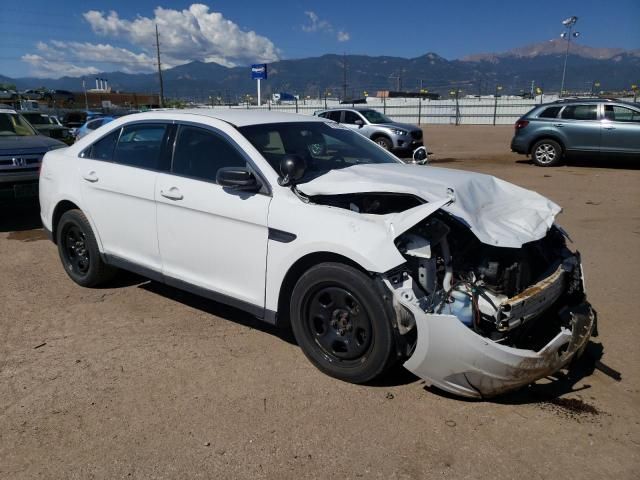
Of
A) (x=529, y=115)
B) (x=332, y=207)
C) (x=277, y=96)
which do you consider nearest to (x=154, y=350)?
(x=332, y=207)

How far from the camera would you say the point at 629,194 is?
1001 centimetres

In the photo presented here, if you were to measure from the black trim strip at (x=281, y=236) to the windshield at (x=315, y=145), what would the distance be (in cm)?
46

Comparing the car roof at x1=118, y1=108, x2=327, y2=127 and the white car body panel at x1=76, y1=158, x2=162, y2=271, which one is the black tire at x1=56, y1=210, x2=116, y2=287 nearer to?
the white car body panel at x1=76, y1=158, x2=162, y2=271

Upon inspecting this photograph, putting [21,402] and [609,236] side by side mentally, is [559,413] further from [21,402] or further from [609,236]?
[609,236]

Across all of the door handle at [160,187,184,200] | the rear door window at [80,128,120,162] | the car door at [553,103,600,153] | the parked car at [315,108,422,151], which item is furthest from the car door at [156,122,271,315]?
the parked car at [315,108,422,151]

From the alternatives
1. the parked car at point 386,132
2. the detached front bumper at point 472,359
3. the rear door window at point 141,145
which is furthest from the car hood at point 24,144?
the parked car at point 386,132

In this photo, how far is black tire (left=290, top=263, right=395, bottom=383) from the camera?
10.0 feet

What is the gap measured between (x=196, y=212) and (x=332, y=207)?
3.75ft

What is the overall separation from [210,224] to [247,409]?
4.52 ft

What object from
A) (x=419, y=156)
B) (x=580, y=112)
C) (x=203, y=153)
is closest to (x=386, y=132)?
(x=580, y=112)

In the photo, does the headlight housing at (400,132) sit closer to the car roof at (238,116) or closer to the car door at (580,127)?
the car door at (580,127)

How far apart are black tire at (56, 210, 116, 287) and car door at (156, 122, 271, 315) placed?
3.46 feet

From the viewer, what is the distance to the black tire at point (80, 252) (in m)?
4.86

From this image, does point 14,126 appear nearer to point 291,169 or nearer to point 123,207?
point 123,207
